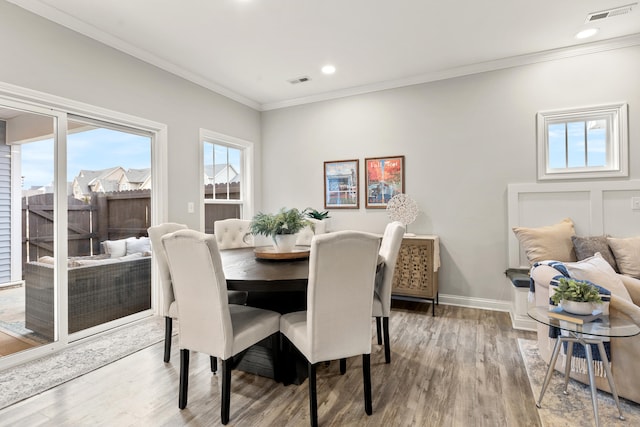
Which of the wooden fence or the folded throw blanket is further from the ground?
the wooden fence

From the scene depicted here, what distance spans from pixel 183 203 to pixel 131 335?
1.44 meters

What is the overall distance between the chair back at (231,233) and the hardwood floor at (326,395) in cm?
116

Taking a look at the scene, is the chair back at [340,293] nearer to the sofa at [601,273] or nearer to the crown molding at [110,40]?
the sofa at [601,273]

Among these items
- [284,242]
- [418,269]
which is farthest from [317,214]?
[284,242]

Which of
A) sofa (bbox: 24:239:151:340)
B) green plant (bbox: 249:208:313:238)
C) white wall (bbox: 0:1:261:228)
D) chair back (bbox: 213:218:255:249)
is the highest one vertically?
white wall (bbox: 0:1:261:228)

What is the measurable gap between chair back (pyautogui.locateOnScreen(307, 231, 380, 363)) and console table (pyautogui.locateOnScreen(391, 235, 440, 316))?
186 cm

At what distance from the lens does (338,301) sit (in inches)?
66.6

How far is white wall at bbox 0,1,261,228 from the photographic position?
2.38 metres

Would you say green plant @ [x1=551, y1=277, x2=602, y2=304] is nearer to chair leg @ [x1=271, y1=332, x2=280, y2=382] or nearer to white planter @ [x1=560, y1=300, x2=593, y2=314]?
white planter @ [x1=560, y1=300, x2=593, y2=314]

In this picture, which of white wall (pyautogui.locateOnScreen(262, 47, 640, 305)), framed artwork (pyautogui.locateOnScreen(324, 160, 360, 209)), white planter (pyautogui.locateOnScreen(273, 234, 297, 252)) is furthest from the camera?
framed artwork (pyautogui.locateOnScreen(324, 160, 360, 209))

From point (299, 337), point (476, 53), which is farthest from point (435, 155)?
point (299, 337)

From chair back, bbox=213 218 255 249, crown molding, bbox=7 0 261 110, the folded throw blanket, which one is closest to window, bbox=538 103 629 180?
the folded throw blanket

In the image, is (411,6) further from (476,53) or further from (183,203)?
(183,203)

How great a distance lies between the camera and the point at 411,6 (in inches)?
101
